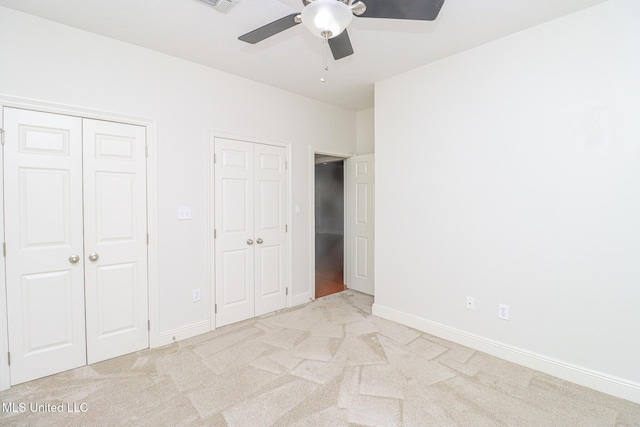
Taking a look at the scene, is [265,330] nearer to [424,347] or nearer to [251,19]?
[424,347]

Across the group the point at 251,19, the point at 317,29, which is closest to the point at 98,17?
the point at 251,19

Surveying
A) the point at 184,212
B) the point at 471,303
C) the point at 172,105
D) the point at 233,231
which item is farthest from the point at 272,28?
the point at 471,303

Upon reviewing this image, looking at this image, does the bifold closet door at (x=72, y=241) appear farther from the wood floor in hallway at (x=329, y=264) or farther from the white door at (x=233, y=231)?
the wood floor in hallway at (x=329, y=264)

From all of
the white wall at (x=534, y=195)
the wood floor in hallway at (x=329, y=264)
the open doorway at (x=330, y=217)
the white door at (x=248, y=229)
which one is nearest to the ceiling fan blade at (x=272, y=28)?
the white door at (x=248, y=229)

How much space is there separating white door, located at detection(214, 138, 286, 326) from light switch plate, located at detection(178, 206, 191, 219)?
282 millimetres

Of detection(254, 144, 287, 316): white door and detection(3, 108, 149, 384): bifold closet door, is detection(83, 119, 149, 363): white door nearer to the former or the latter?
detection(3, 108, 149, 384): bifold closet door

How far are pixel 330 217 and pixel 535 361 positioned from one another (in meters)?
3.19

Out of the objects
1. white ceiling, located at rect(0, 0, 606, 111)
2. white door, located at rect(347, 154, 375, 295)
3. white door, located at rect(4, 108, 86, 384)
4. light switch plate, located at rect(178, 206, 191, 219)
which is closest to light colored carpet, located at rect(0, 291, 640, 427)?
white door, located at rect(4, 108, 86, 384)

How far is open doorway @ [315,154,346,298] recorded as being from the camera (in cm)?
457

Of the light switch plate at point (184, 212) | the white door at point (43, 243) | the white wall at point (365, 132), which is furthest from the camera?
the white wall at point (365, 132)

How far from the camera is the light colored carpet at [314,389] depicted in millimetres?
1792

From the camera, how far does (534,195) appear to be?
2.32 m

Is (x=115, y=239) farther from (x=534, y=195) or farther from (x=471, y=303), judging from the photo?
(x=534, y=195)

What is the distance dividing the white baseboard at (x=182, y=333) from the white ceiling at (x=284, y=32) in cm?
256
